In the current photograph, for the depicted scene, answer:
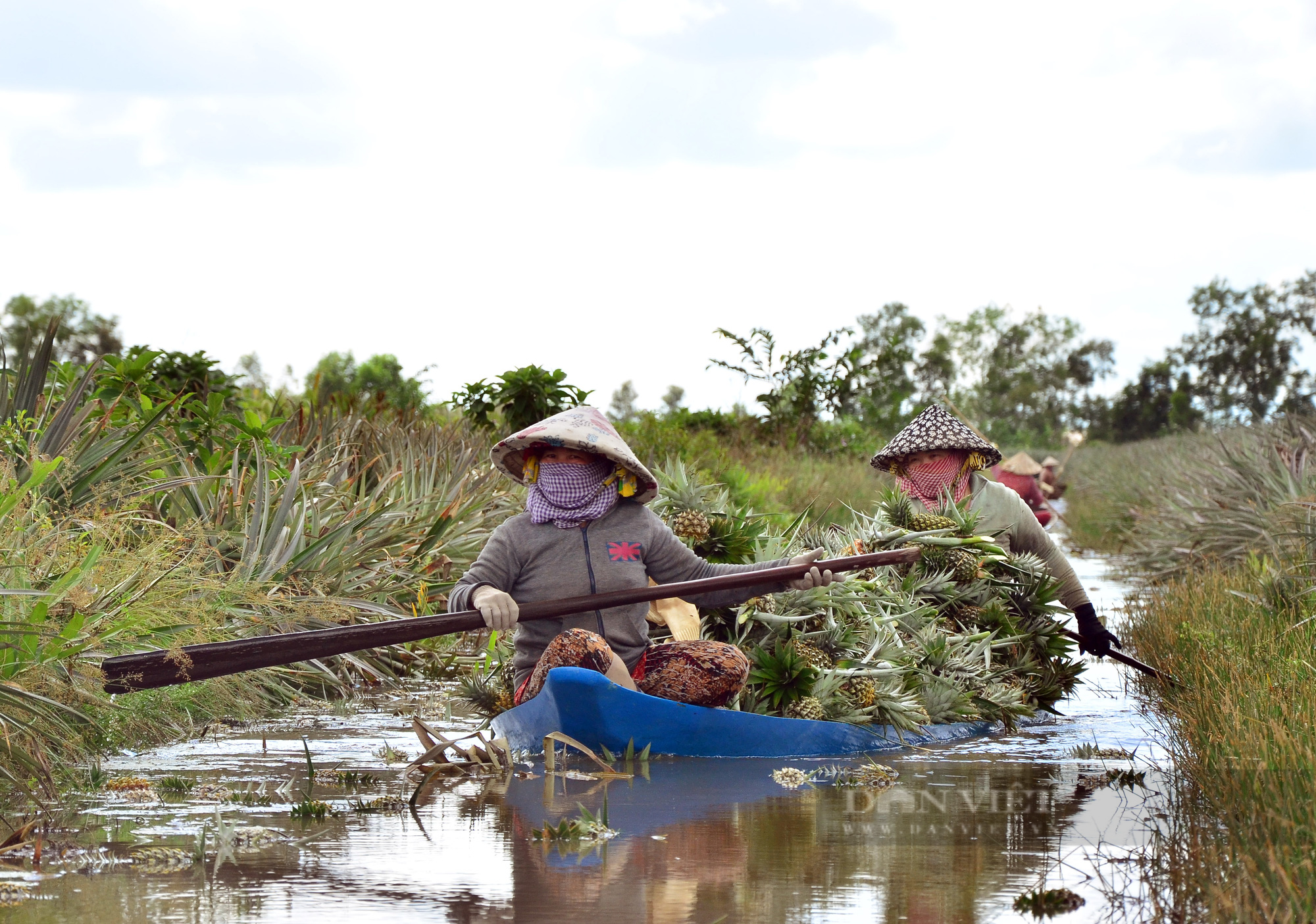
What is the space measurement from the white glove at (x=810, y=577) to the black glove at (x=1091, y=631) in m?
2.54

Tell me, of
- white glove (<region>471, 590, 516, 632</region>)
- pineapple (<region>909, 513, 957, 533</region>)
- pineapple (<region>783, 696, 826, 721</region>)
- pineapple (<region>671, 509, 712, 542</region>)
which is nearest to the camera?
white glove (<region>471, 590, 516, 632</region>)

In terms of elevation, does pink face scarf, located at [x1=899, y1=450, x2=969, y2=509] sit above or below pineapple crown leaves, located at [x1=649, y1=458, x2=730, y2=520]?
above

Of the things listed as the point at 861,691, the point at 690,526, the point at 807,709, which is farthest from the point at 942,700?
the point at 690,526

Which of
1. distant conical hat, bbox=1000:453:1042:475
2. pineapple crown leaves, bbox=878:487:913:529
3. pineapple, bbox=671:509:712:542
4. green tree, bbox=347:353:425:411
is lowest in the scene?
pineapple, bbox=671:509:712:542

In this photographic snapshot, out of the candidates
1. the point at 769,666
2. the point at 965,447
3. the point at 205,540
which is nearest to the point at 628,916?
the point at 769,666

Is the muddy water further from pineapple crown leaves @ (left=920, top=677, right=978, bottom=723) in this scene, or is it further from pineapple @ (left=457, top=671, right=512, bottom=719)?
pineapple @ (left=457, top=671, right=512, bottom=719)

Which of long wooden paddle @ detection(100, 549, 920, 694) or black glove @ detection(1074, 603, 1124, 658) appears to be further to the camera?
black glove @ detection(1074, 603, 1124, 658)

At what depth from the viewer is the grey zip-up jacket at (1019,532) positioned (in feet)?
30.4

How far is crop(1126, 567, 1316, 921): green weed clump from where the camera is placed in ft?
13.5

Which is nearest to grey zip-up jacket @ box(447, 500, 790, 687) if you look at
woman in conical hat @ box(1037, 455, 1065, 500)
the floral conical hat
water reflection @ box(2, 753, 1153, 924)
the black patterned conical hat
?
the floral conical hat

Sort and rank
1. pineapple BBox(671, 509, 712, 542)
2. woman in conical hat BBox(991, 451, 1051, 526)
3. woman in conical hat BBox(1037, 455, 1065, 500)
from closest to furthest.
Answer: pineapple BBox(671, 509, 712, 542), woman in conical hat BBox(991, 451, 1051, 526), woman in conical hat BBox(1037, 455, 1065, 500)

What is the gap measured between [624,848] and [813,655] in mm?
2595

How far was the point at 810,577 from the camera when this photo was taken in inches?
291

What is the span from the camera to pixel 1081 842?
216 inches
